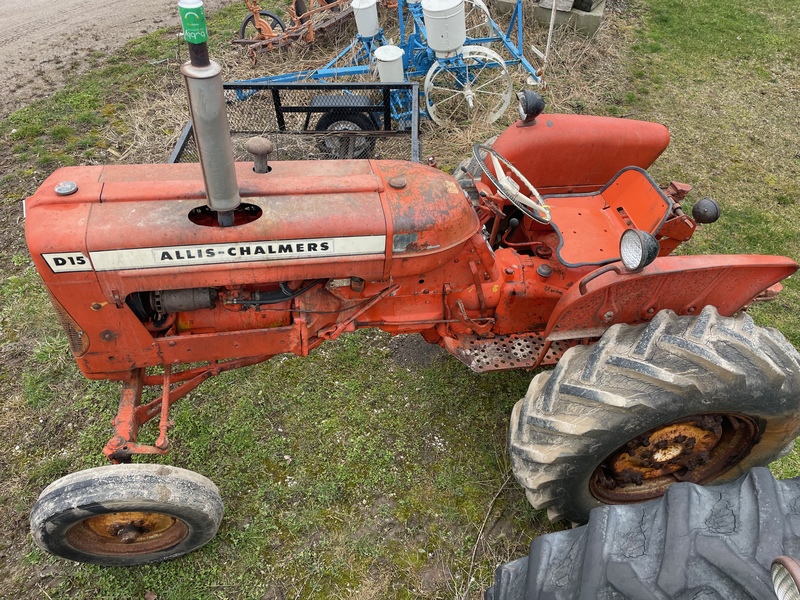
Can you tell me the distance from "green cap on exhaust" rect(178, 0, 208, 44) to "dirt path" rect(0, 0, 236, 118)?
5.62 meters

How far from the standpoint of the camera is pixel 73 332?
2.27 m

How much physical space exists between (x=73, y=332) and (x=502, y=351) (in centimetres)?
192

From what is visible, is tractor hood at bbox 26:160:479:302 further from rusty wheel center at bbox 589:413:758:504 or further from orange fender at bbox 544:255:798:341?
rusty wheel center at bbox 589:413:758:504

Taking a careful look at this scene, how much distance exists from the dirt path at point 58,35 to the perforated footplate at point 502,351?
5.69 m

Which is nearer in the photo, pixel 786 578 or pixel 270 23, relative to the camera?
pixel 786 578

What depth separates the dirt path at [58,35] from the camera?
6414mm

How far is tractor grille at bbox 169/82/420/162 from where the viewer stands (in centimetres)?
445

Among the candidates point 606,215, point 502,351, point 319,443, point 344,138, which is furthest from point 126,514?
point 344,138

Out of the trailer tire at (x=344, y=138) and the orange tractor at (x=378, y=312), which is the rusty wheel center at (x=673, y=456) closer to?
the orange tractor at (x=378, y=312)

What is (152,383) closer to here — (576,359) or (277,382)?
(277,382)

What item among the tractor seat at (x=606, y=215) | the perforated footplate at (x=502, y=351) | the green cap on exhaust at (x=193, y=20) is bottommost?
the perforated footplate at (x=502, y=351)

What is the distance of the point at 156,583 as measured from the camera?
2.59m

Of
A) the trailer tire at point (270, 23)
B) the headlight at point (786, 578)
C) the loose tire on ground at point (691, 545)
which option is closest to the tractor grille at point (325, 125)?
the trailer tire at point (270, 23)

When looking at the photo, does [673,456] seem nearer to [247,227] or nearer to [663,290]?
[663,290]
